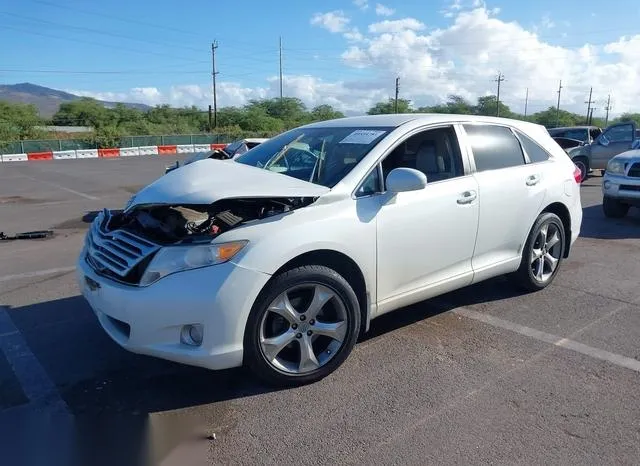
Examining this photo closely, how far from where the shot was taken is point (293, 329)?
333 cm

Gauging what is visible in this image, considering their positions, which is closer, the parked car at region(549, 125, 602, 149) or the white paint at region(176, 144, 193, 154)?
the parked car at region(549, 125, 602, 149)

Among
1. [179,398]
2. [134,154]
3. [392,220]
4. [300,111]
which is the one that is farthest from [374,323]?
[300,111]

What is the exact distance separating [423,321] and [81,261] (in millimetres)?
2787

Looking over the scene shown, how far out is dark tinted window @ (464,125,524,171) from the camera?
14.7ft

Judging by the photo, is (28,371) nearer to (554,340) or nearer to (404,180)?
(404,180)

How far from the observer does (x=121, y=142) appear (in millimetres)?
42094

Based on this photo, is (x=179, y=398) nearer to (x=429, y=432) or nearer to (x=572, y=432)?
(x=429, y=432)

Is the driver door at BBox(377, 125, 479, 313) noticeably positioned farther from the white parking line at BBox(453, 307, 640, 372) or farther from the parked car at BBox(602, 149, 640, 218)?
the parked car at BBox(602, 149, 640, 218)

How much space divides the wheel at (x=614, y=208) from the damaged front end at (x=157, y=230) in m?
7.89

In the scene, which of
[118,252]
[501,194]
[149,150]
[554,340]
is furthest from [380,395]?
[149,150]

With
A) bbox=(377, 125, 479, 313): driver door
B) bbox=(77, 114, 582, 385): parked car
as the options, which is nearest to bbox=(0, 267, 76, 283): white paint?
bbox=(77, 114, 582, 385): parked car

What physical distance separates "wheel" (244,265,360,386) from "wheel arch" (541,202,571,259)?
8.96 ft

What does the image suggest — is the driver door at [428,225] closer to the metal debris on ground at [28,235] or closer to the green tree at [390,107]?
the metal debris on ground at [28,235]

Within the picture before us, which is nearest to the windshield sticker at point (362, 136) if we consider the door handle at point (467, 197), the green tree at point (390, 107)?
the door handle at point (467, 197)
